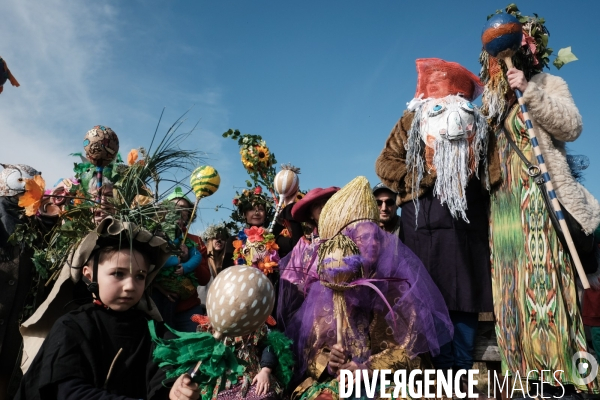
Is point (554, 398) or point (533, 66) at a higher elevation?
point (533, 66)

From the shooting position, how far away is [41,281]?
3.65m

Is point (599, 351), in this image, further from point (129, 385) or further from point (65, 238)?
point (65, 238)

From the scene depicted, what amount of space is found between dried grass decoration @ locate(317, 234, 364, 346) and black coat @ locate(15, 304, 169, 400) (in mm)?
960

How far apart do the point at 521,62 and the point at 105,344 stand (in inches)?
121

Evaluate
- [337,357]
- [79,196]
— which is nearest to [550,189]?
[337,357]

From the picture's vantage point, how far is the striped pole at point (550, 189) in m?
2.81

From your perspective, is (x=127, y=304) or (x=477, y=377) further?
(x=477, y=377)

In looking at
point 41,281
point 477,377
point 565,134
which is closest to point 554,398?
point 477,377

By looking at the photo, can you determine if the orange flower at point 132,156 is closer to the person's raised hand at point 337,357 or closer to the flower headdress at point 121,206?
the flower headdress at point 121,206

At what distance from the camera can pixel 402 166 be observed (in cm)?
357

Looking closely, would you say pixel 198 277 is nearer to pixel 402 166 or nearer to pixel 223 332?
pixel 402 166

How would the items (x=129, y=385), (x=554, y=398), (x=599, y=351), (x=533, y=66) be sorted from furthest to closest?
(x=599, y=351), (x=533, y=66), (x=554, y=398), (x=129, y=385)

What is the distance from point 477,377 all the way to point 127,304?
85.4 inches

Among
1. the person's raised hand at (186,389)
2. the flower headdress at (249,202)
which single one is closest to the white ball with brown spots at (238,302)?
the person's raised hand at (186,389)
